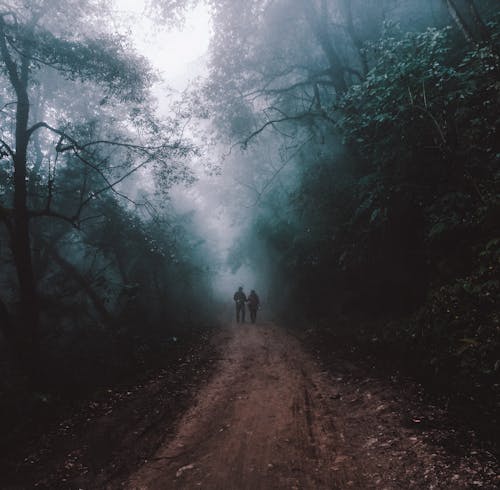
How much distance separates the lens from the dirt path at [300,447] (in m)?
3.80

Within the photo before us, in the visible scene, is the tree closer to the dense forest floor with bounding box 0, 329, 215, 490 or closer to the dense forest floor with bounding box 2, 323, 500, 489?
the dense forest floor with bounding box 0, 329, 215, 490

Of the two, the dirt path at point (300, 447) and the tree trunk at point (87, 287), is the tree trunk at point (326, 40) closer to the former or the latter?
the dirt path at point (300, 447)

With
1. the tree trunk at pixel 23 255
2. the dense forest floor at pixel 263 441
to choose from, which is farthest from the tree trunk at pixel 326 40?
the dense forest floor at pixel 263 441

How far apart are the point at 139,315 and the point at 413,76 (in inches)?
555

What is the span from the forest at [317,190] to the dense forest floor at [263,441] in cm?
25

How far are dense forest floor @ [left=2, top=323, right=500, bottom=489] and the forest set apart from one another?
25 cm

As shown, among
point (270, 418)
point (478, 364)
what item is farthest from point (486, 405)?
point (270, 418)

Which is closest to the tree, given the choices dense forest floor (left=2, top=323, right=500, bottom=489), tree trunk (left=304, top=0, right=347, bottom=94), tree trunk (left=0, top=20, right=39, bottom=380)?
tree trunk (left=0, top=20, right=39, bottom=380)

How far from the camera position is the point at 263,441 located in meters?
4.93

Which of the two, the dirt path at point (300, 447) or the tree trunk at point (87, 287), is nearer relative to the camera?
the dirt path at point (300, 447)

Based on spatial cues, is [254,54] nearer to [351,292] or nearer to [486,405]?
[351,292]

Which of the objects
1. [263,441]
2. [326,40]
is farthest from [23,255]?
[326,40]

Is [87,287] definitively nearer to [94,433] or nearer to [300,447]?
[94,433]

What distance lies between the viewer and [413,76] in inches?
309
